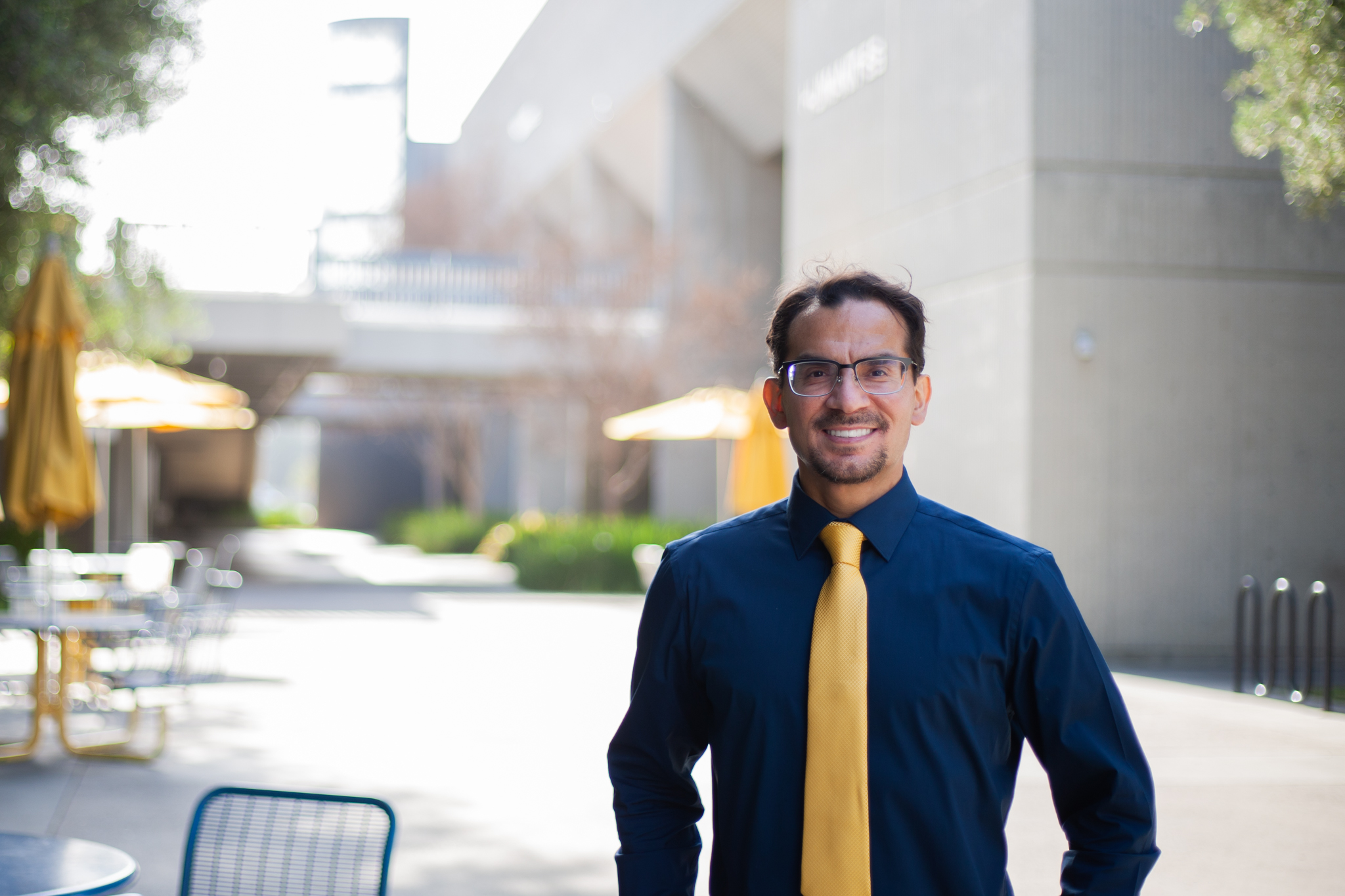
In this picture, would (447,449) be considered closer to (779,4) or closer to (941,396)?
(779,4)

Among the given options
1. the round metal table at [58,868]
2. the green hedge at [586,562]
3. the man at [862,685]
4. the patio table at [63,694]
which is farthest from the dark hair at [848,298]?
the green hedge at [586,562]

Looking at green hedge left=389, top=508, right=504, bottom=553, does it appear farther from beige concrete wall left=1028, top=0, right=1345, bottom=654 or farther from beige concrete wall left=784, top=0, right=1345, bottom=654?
beige concrete wall left=1028, top=0, right=1345, bottom=654

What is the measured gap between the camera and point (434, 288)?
24469 millimetres

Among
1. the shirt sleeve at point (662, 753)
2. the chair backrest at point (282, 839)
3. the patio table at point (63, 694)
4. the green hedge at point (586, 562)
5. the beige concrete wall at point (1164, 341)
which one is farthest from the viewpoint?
the green hedge at point (586, 562)

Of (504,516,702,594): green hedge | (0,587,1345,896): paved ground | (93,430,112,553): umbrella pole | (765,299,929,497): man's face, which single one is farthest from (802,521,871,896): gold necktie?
(504,516,702,594): green hedge

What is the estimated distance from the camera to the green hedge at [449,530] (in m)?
30.6

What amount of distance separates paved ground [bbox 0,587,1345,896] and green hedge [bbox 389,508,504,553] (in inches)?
709

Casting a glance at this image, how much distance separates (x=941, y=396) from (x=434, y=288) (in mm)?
13266

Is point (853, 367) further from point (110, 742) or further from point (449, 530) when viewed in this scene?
point (449, 530)

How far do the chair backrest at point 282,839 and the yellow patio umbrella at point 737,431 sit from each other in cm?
958

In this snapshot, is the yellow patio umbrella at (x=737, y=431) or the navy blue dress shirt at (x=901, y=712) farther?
the yellow patio umbrella at (x=737, y=431)

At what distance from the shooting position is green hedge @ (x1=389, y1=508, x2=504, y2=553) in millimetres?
30562

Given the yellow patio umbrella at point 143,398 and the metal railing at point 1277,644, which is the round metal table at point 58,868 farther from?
the yellow patio umbrella at point 143,398

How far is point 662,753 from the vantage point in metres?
2.28
